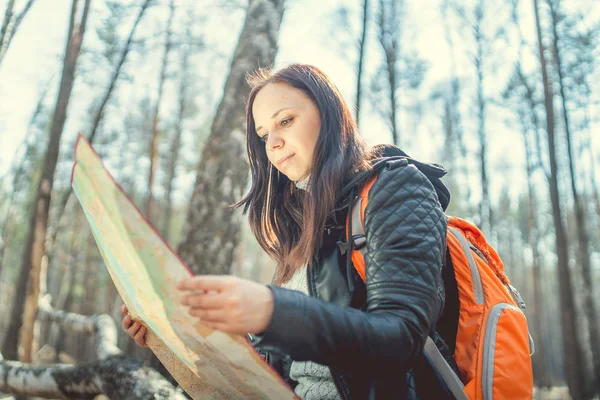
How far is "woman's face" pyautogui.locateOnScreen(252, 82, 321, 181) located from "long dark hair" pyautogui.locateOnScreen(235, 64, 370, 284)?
3 cm

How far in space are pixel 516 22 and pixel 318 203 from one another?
14.0 meters

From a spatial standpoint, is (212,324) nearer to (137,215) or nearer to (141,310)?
(137,215)

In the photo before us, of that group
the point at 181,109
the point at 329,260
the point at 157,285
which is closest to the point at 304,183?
the point at 329,260

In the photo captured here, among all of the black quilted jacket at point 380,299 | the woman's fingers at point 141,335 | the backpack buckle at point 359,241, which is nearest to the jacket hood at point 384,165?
the black quilted jacket at point 380,299

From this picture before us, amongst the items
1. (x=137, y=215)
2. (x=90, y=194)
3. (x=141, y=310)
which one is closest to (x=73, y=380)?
(x=141, y=310)

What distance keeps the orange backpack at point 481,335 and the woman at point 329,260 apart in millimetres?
62

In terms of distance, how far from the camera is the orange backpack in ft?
3.86

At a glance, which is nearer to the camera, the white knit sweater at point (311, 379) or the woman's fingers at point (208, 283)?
the woman's fingers at point (208, 283)

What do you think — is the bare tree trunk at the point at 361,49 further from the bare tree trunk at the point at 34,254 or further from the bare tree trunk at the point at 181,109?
the bare tree trunk at the point at 181,109

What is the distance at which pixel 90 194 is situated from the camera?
1.08 metres

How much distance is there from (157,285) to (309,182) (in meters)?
0.69

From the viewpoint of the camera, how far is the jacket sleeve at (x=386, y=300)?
88 cm

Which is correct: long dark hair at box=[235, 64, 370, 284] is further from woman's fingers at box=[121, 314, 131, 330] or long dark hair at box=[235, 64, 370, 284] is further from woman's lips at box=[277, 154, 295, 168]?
woman's fingers at box=[121, 314, 131, 330]

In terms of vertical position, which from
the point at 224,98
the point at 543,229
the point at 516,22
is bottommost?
the point at 543,229
